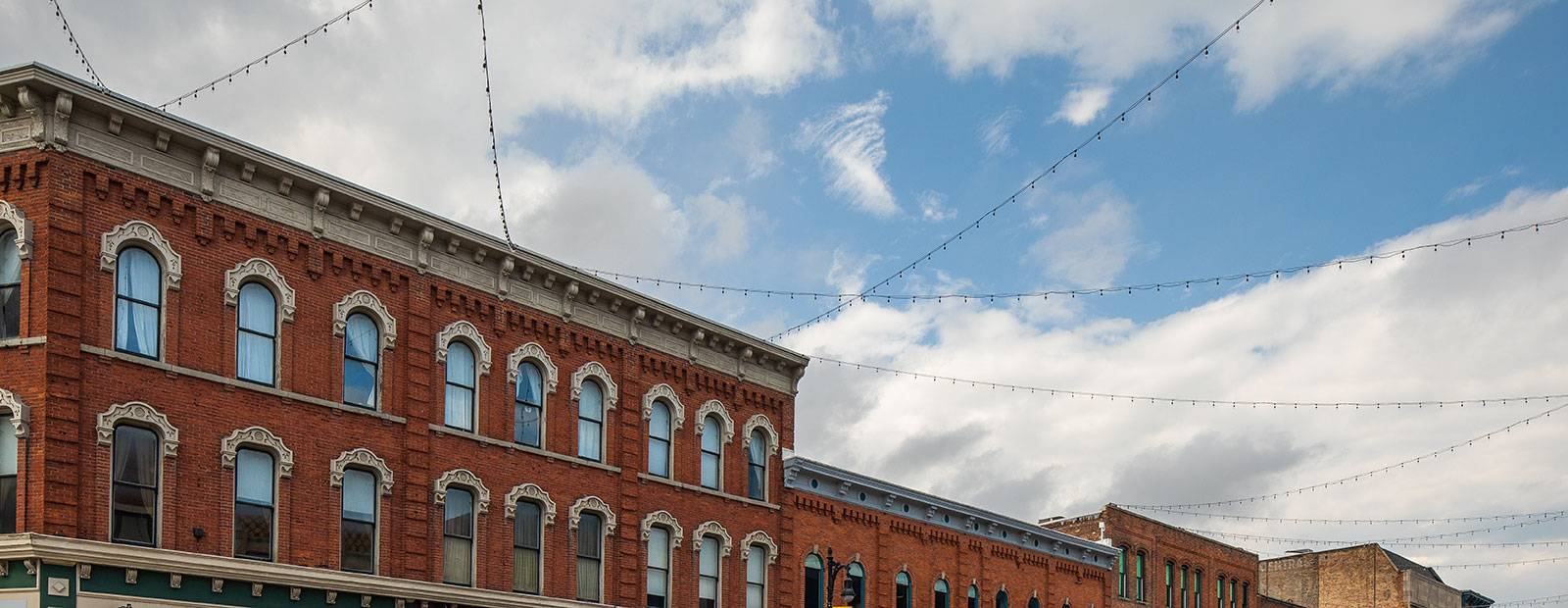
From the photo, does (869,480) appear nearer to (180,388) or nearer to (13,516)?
(180,388)

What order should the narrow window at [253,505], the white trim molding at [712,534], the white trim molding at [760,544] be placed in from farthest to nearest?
the white trim molding at [760,544] → the white trim molding at [712,534] → the narrow window at [253,505]

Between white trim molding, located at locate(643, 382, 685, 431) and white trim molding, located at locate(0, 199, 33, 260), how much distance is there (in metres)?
14.2

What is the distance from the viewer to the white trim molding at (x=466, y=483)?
2838 centimetres

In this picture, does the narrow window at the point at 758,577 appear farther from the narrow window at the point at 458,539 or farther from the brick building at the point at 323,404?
Answer: the narrow window at the point at 458,539

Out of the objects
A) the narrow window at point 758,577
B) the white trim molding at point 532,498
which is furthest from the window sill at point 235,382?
the narrow window at point 758,577

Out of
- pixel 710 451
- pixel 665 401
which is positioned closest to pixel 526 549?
pixel 665 401

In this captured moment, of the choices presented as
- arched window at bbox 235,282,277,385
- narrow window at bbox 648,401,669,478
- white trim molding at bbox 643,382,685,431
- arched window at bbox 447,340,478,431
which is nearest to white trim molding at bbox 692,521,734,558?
narrow window at bbox 648,401,669,478

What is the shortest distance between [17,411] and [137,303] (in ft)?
8.40

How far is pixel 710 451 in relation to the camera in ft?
117

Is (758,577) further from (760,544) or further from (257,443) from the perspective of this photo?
(257,443)

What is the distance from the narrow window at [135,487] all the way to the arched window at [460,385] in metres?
6.60

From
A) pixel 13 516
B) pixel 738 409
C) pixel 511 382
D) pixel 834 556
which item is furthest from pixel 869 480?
pixel 13 516

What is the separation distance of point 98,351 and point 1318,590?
219 feet

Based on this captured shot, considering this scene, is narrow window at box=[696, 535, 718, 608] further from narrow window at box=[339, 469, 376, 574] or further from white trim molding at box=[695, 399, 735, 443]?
narrow window at box=[339, 469, 376, 574]
